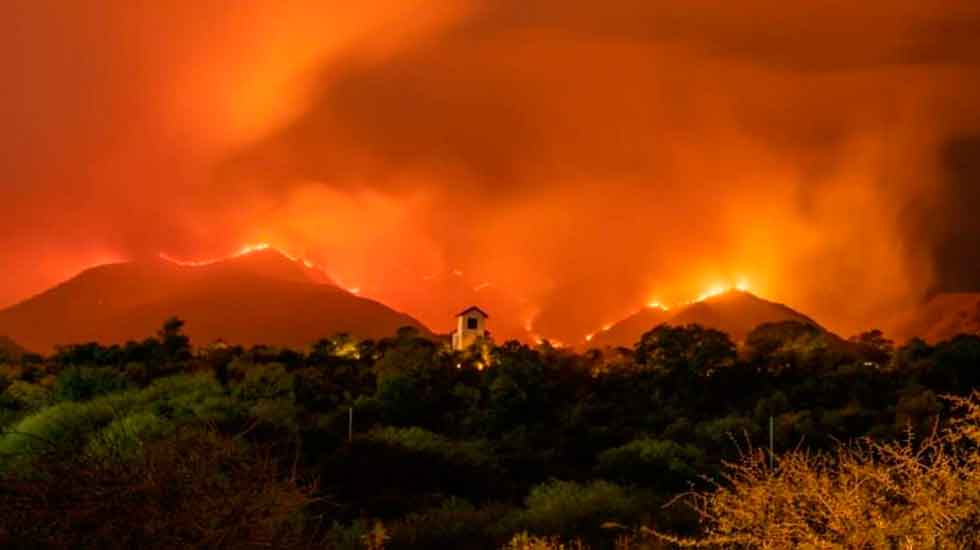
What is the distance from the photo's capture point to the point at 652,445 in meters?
36.4

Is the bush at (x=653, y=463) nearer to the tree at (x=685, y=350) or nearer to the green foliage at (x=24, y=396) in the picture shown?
the tree at (x=685, y=350)

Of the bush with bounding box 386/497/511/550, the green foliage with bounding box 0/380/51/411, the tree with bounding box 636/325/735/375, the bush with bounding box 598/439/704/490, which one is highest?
the tree with bounding box 636/325/735/375

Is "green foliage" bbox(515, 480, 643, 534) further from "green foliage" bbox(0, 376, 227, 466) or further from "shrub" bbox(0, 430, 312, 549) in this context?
"shrub" bbox(0, 430, 312, 549)

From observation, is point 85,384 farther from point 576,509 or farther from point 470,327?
point 470,327

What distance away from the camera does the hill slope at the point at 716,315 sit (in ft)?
341

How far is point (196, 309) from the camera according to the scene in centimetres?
12394

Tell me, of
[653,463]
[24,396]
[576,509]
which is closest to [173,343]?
[24,396]

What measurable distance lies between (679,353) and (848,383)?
9590mm

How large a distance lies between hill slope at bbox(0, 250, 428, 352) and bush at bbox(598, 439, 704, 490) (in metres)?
75.6

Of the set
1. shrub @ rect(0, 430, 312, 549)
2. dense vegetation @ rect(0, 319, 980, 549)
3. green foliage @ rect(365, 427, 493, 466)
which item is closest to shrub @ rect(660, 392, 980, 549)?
dense vegetation @ rect(0, 319, 980, 549)

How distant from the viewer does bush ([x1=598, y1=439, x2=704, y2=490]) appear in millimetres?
34094

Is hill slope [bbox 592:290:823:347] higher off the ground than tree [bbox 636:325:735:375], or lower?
higher

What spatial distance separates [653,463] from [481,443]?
21.5 feet

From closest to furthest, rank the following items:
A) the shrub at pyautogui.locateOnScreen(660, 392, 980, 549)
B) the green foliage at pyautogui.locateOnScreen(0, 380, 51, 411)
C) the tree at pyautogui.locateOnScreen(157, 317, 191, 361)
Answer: the shrub at pyautogui.locateOnScreen(660, 392, 980, 549) → the green foliage at pyautogui.locateOnScreen(0, 380, 51, 411) → the tree at pyautogui.locateOnScreen(157, 317, 191, 361)
